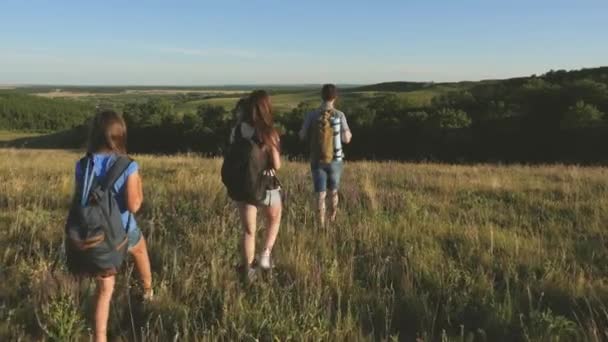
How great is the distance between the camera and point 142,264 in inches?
168

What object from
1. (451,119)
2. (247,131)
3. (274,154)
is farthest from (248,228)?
(451,119)

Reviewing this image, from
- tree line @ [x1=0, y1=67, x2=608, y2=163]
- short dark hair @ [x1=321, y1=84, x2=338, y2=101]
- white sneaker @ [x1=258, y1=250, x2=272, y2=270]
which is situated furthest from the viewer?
tree line @ [x1=0, y1=67, x2=608, y2=163]

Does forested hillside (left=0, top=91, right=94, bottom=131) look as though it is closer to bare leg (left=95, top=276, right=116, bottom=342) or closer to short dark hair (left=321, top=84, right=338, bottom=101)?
short dark hair (left=321, top=84, right=338, bottom=101)

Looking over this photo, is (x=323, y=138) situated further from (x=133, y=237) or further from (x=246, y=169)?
(x=133, y=237)

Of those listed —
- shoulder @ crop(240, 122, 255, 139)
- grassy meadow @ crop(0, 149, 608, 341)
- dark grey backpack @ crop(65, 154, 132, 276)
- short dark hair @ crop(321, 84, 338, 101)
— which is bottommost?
grassy meadow @ crop(0, 149, 608, 341)

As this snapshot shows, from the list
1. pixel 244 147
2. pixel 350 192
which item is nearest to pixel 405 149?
pixel 350 192

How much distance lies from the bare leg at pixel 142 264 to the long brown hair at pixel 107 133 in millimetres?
853

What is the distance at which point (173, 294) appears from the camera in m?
4.44

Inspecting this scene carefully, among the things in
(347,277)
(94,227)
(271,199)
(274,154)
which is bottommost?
(347,277)

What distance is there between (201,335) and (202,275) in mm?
929

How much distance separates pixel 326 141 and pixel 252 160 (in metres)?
2.36

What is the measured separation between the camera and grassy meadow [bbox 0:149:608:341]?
3773 millimetres

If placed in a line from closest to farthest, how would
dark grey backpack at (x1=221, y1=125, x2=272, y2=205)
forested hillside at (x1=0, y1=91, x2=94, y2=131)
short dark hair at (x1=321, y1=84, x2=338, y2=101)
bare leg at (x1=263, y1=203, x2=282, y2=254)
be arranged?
dark grey backpack at (x1=221, y1=125, x2=272, y2=205) → bare leg at (x1=263, y1=203, x2=282, y2=254) → short dark hair at (x1=321, y1=84, x2=338, y2=101) → forested hillside at (x1=0, y1=91, x2=94, y2=131)

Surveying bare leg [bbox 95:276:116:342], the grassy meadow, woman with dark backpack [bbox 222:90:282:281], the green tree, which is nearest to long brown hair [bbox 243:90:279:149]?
woman with dark backpack [bbox 222:90:282:281]
